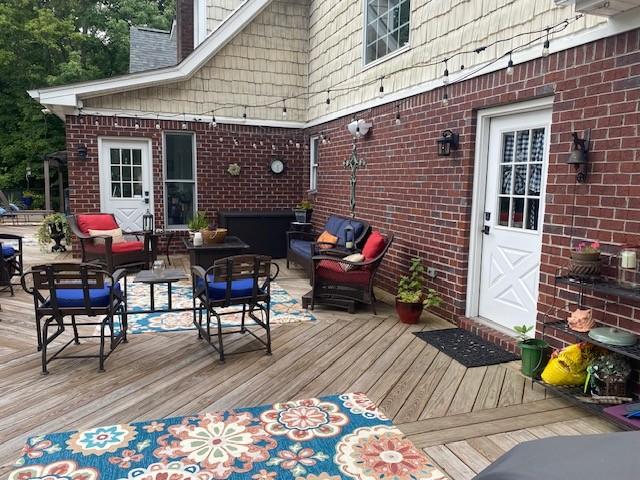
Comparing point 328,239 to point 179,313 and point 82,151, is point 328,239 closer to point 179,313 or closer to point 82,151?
point 179,313

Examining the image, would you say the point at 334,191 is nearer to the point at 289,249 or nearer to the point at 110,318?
the point at 289,249

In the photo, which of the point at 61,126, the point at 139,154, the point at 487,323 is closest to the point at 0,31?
the point at 61,126

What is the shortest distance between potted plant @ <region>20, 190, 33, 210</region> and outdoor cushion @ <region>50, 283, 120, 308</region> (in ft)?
54.8

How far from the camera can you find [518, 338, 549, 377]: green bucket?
3.41 metres

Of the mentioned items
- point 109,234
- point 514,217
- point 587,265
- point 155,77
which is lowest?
point 109,234

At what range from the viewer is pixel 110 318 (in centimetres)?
366

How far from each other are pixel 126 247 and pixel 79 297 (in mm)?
3304

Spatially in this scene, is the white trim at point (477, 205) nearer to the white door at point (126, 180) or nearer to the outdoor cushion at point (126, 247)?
the outdoor cushion at point (126, 247)


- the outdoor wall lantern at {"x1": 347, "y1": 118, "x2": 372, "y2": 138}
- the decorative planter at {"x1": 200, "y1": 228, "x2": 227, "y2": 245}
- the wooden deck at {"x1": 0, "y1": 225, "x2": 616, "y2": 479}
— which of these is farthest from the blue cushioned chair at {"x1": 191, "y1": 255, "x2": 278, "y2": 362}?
the outdoor wall lantern at {"x1": 347, "y1": 118, "x2": 372, "y2": 138}

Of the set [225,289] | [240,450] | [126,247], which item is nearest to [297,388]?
[240,450]

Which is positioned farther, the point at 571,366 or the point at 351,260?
the point at 351,260

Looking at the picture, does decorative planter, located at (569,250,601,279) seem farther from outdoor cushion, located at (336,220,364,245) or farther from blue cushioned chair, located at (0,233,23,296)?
blue cushioned chair, located at (0,233,23,296)

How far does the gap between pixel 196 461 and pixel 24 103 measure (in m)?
19.5

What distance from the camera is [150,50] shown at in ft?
39.0
